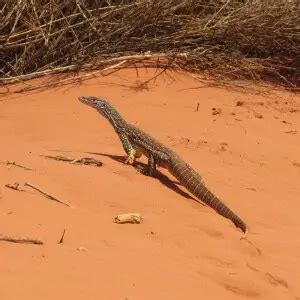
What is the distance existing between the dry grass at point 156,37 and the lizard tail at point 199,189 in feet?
15.2

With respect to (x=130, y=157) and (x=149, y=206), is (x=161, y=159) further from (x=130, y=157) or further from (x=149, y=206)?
(x=149, y=206)

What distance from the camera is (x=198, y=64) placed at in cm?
1120

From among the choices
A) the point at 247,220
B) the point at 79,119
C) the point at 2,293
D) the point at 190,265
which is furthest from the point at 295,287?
the point at 79,119

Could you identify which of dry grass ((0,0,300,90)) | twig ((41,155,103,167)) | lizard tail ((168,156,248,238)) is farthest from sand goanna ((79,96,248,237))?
dry grass ((0,0,300,90))

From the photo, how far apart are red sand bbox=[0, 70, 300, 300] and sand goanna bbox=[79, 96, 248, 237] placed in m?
0.09

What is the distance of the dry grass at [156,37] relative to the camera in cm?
1066

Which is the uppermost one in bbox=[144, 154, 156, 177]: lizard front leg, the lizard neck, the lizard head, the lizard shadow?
the lizard head

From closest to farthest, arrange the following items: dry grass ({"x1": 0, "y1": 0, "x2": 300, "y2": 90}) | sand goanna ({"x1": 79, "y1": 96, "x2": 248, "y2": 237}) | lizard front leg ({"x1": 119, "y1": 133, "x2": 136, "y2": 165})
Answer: sand goanna ({"x1": 79, "y1": 96, "x2": 248, "y2": 237}) → lizard front leg ({"x1": 119, "y1": 133, "x2": 136, "y2": 165}) → dry grass ({"x1": 0, "y1": 0, "x2": 300, "y2": 90})

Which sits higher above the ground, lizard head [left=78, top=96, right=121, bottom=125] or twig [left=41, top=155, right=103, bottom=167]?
lizard head [left=78, top=96, right=121, bottom=125]

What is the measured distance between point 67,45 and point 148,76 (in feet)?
4.20

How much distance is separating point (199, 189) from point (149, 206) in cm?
60

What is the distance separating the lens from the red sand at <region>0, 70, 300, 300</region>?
405 centimetres

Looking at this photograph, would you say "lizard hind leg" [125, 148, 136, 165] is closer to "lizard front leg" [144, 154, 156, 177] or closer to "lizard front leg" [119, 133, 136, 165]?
"lizard front leg" [119, 133, 136, 165]

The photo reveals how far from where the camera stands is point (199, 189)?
19.7 feet
